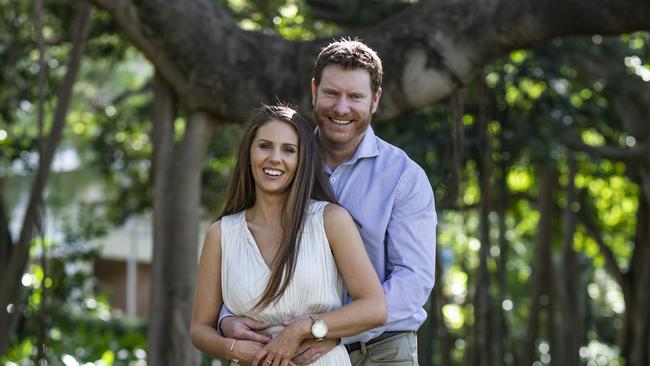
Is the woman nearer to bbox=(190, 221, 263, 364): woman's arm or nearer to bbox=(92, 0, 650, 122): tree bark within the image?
bbox=(190, 221, 263, 364): woman's arm

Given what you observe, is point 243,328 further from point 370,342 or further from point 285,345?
point 370,342

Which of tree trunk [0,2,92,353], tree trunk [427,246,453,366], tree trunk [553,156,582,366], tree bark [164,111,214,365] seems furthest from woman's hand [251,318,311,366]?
tree trunk [553,156,582,366]

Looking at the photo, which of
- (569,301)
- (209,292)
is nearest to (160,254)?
(209,292)

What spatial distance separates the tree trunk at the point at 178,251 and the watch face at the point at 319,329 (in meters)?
2.76

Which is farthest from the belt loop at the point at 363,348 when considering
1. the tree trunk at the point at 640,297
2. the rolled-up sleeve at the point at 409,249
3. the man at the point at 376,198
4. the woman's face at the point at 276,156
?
the tree trunk at the point at 640,297

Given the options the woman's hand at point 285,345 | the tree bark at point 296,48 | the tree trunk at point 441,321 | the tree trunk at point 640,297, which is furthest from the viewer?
the tree trunk at point 640,297

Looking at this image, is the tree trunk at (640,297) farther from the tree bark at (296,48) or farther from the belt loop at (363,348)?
the belt loop at (363,348)

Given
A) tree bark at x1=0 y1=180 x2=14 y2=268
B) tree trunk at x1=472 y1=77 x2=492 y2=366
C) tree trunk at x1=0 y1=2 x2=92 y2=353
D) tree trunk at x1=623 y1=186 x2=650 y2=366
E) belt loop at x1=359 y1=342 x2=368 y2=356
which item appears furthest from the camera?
tree trunk at x1=623 y1=186 x2=650 y2=366

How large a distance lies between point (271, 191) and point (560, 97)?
22.6 ft

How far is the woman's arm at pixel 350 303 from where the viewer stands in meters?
3.09

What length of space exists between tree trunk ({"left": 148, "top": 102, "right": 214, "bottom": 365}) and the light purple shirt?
8.20 ft

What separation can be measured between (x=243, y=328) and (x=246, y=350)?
0.08 m

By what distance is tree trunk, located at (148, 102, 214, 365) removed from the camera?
5793mm

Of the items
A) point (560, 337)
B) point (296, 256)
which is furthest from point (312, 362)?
point (560, 337)
